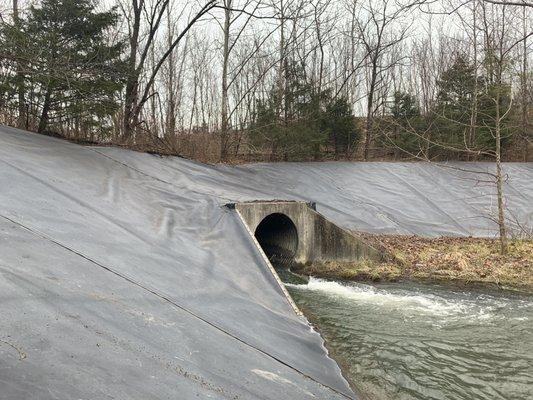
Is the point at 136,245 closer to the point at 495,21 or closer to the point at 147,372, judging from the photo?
the point at 147,372

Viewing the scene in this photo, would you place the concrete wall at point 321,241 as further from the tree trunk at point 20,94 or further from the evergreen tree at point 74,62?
the tree trunk at point 20,94

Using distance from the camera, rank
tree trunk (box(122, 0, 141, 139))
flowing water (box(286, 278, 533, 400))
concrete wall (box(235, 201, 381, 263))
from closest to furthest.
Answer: flowing water (box(286, 278, 533, 400)), concrete wall (box(235, 201, 381, 263)), tree trunk (box(122, 0, 141, 139))

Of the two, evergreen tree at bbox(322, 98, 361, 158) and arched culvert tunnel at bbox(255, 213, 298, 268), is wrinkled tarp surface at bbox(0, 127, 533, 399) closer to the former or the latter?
arched culvert tunnel at bbox(255, 213, 298, 268)

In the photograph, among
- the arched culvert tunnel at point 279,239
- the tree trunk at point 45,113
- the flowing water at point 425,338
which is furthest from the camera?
the tree trunk at point 45,113

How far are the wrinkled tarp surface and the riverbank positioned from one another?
3071mm

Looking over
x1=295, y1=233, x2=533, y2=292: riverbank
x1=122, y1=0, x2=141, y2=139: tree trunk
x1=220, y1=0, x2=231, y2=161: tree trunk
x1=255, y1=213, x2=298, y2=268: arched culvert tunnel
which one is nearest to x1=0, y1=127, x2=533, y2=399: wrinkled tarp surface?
x1=255, y1=213, x2=298, y2=268: arched culvert tunnel

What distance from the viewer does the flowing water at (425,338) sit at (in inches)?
193

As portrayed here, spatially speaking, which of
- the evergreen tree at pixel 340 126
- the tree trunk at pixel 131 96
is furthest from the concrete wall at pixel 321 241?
the evergreen tree at pixel 340 126

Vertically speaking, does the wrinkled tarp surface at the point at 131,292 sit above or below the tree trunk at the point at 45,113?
below

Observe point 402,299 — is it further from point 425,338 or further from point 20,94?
point 20,94

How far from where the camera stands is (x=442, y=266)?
9.59 m

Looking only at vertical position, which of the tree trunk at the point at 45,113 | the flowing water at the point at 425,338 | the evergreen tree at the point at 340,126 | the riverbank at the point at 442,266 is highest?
→ the evergreen tree at the point at 340,126

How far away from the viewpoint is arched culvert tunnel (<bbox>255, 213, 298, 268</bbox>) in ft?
33.4

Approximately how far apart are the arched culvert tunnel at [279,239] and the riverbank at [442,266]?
2.04ft
